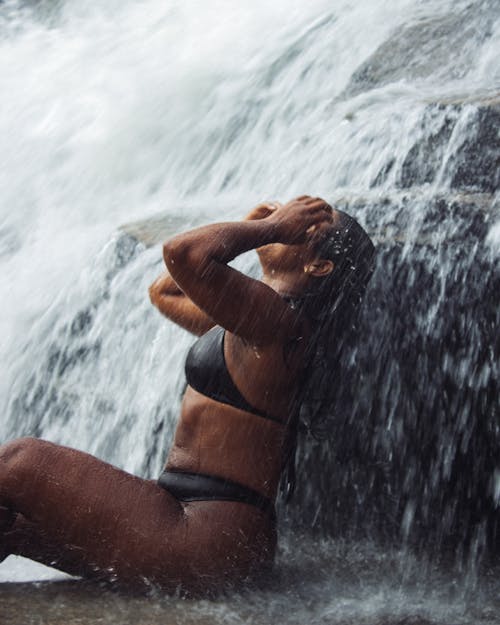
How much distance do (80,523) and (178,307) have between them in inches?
37.3

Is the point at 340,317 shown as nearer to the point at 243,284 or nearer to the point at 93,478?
the point at 243,284

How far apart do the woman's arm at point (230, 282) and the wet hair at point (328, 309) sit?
0.15 m

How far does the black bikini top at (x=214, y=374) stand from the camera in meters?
2.91

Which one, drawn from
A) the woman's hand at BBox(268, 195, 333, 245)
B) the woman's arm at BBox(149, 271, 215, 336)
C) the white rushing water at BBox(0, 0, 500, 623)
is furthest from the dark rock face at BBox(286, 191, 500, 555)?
the woman's hand at BBox(268, 195, 333, 245)

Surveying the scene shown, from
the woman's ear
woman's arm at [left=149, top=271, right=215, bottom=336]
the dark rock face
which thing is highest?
the woman's ear

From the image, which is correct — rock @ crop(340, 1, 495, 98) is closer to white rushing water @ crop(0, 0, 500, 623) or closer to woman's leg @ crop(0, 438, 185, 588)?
white rushing water @ crop(0, 0, 500, 623)

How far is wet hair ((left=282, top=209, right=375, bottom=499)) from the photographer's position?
3010 mm

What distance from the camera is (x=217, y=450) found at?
2.91 meters

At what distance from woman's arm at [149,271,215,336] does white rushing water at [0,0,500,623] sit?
875 mm

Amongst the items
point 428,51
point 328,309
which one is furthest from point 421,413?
point 428,51

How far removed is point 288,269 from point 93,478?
895mm

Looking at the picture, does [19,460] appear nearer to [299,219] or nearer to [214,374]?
[214,374]

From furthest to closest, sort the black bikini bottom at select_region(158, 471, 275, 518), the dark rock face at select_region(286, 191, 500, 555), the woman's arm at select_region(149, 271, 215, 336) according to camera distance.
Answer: the dark rock face at select_region(286, 191, 500, 555), the woman's arm at select_region(149, 271, 215, 336), the black bikini bottom at select_region(158, 471, 275, 518)

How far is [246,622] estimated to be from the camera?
8.75 feet
